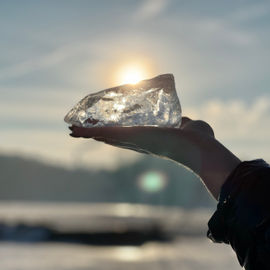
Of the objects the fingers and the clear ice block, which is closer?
the fingers

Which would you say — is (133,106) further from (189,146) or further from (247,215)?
→ (247,215)

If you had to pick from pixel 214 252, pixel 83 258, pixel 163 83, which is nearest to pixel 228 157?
pixel 163 83

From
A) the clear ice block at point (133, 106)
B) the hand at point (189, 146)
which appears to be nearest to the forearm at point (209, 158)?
the hand at point (189, 146)

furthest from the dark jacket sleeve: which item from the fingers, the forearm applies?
the fingers

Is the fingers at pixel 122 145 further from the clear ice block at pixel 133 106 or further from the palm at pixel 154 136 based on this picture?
the clear ice block at pixel 133 106

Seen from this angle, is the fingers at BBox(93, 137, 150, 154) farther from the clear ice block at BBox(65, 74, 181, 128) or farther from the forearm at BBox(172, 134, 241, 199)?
the clear ice block at BBox(65, 74, 181, 128)
